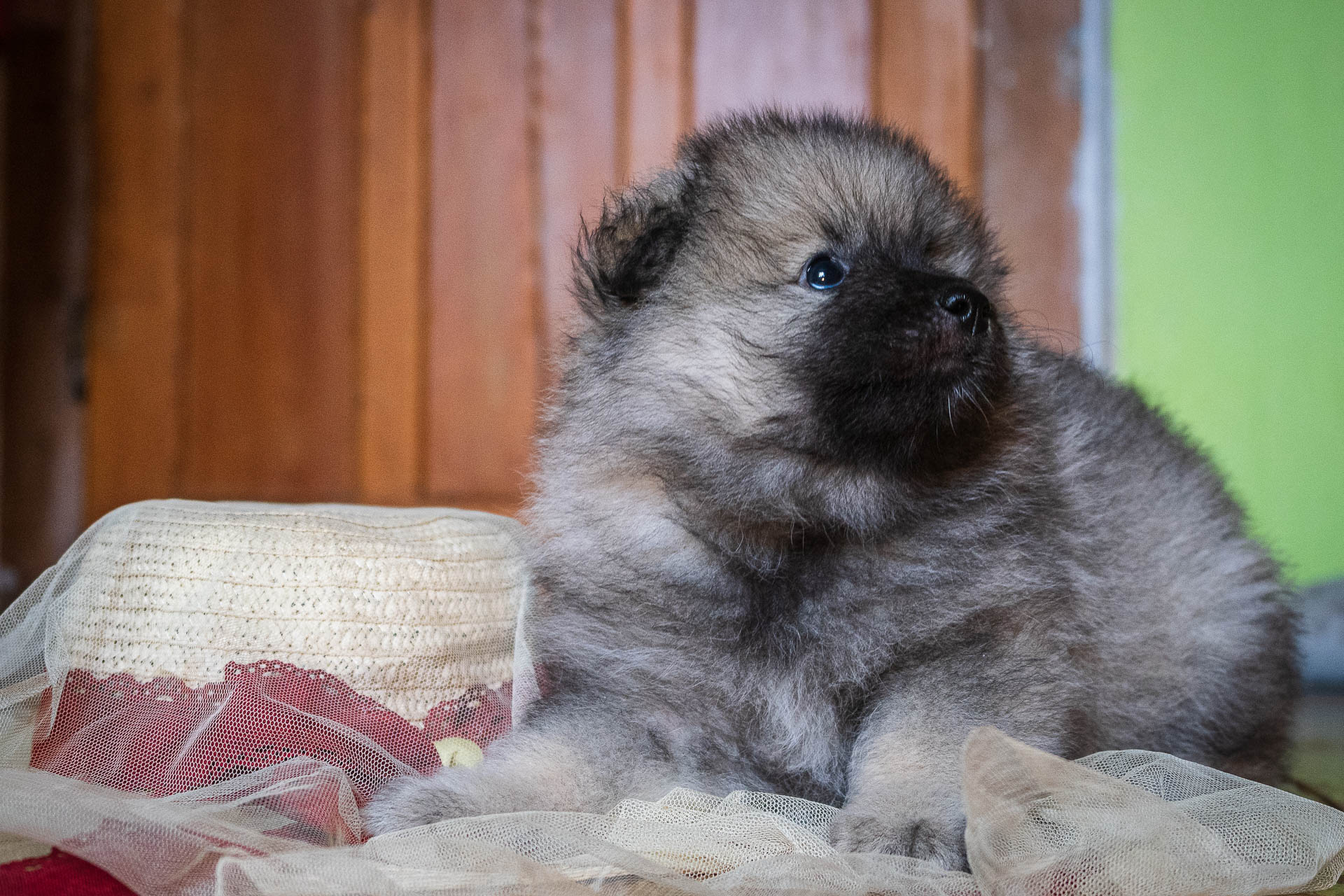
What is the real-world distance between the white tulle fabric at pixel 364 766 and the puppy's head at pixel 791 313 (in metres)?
0.39

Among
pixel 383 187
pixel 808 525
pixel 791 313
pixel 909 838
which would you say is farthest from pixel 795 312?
pixel 383 187

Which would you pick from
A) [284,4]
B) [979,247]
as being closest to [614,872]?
[979,247]

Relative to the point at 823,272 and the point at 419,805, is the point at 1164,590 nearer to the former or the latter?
the point at 823,272

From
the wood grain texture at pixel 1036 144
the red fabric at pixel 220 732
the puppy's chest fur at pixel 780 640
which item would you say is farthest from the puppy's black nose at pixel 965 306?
the wood grain texture at pixel 1036 144

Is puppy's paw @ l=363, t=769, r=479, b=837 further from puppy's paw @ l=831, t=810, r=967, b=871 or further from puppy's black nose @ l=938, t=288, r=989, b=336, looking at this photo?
puppy's black nose @ l=938, t=288, r=989, b=336

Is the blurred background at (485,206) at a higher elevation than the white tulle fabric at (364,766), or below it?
higher

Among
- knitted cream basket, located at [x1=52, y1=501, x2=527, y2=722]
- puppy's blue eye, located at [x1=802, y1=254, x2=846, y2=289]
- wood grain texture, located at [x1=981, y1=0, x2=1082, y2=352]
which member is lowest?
knitted cream basket, located at [x1=52, y1=501, x2=527, y2=722]

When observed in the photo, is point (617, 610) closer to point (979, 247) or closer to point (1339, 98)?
point (979, 247)

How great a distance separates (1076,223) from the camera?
3.10 metres

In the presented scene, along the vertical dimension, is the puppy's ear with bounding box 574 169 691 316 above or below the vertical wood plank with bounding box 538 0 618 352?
below

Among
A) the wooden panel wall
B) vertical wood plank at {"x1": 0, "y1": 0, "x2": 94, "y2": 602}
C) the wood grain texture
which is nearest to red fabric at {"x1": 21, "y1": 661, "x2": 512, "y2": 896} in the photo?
the wooden panel wall

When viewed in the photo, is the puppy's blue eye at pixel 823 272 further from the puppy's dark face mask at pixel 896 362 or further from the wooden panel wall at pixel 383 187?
the wooden panel wall at pixel 383 187

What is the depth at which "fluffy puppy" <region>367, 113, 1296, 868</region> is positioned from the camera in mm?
1274

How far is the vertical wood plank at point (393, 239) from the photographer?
333cm
